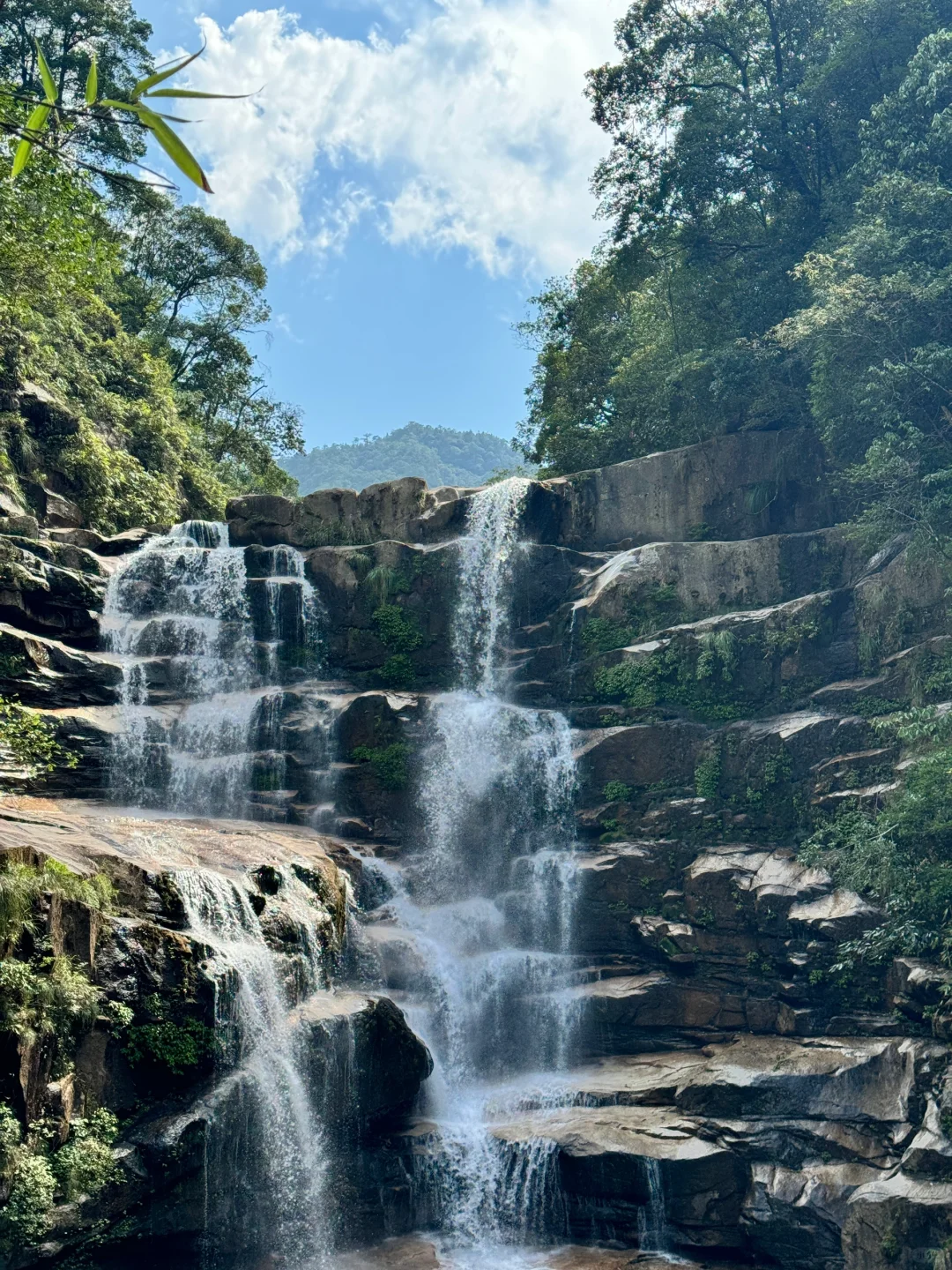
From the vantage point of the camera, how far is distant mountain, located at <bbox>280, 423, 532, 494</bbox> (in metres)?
107

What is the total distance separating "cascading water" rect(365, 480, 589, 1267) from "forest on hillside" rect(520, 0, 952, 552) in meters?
9.33

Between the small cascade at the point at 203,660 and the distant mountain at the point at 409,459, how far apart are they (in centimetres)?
7166

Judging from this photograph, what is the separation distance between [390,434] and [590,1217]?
11388 cm

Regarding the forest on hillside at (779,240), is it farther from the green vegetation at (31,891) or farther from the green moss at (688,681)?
the green vegetation at (31,891)

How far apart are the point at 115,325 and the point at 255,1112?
95.5 ft

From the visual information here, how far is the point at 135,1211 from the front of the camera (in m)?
13.5

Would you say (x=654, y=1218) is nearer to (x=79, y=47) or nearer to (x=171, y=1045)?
(x=171, y=1045)

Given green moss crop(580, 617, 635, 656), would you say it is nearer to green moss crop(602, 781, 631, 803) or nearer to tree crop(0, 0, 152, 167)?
green moss crop(602, 781, 631, 803)

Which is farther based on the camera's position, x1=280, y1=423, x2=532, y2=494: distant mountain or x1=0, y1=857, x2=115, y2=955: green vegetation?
x1=280, y1=423, x2=532, y2=494: distant mountain

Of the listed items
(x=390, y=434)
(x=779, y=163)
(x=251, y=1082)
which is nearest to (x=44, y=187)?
(x=251, y=1082)

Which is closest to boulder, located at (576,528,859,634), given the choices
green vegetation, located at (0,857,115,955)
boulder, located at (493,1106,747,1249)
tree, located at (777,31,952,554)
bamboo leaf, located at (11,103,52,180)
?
tree, located at (777,31,952,554)

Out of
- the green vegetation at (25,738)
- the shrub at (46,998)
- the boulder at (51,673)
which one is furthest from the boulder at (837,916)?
the boulder at (51,673)

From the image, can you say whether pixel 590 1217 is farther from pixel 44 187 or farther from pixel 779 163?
pixel 779 163

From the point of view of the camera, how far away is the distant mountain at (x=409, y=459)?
4194 inches
